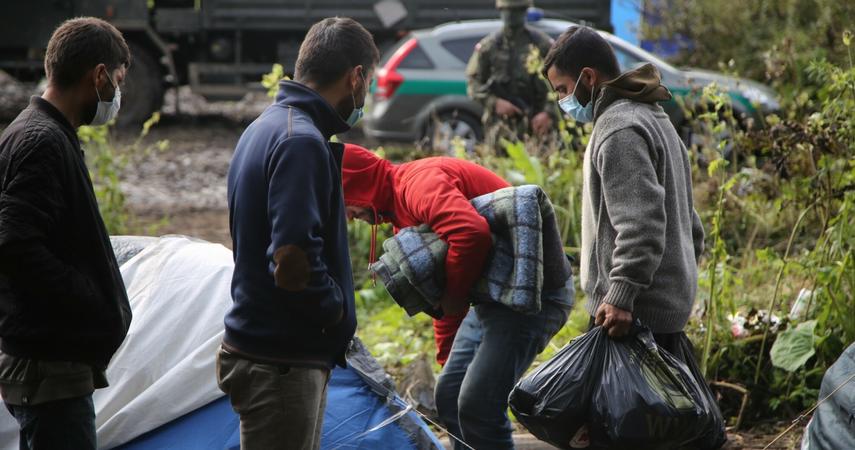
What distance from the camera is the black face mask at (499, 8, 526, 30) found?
866 cm

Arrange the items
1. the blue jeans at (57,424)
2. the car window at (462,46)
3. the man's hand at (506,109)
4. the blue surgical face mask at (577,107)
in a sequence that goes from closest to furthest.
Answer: the blue jeans at (57,424) → the blue surgical face mask at (577,107) → the man's hand at (506,109) → the car window at (462,46)

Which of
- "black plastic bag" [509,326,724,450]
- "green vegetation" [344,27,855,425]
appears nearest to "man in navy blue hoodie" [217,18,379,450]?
"black plastic bag" [509,326,724,450]

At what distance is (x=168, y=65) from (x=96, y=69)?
13093 mm

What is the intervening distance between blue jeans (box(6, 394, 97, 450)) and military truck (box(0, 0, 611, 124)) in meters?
12.8

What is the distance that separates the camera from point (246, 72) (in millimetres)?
16016

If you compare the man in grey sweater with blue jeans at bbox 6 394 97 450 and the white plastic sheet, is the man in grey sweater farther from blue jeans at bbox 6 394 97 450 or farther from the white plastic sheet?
blue jeans at bbox 6 394 97 450

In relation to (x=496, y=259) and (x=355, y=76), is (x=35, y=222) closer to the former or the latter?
(x=355, y=76)

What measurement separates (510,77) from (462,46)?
3.95 m

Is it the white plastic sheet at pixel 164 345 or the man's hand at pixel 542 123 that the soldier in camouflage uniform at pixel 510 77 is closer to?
the man's hand at pixel 542 123

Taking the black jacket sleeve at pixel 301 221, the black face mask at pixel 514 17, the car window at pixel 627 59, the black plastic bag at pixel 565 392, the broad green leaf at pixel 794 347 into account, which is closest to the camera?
the black jacket sleeve at pixel 301 221

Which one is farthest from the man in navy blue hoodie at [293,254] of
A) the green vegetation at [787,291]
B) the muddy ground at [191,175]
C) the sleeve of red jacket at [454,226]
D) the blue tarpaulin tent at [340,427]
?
the green vegetation at [787,291]

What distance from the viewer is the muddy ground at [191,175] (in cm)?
866

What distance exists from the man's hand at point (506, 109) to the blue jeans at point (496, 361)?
15.0ft

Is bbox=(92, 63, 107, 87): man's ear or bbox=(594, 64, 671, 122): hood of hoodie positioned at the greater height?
bbox=(92, 63, 107, 87): man's ear
